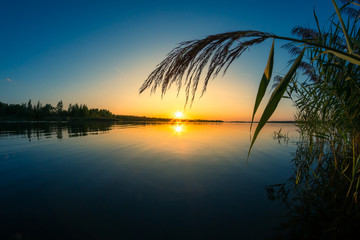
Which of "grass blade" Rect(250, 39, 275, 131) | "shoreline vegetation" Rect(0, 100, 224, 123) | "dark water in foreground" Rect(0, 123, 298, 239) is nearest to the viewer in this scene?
"grass blade" Rect(250, 39, 275, 131)

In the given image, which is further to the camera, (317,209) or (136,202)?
(136,202)

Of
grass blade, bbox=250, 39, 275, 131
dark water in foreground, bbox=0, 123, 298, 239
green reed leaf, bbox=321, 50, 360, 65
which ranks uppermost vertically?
green reed leaf, bbox=321, 50, 360, 65

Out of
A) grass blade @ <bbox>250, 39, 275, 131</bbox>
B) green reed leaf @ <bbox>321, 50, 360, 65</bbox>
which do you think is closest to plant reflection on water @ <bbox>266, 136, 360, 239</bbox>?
green reed leaf @ <bbox>321, 50, 360, 65</bbox>

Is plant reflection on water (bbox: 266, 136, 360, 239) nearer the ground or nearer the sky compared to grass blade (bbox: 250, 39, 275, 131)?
nearer the ground

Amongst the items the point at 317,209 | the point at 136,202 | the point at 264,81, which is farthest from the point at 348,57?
the point at 136,202

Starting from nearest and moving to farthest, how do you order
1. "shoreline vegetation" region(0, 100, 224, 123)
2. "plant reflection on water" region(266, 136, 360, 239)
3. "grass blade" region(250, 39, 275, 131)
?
"grass blade" region(250, 39, 275, 131)
"plant reflection on water" region(266, 136, 360, 239)
"shoreline vegetation" region(0, 100, 224, 123)

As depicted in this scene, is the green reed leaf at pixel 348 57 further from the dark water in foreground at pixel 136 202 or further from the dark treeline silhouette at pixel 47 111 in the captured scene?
the dark treeline silhouette at pixel 47 111

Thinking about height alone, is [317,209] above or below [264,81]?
below

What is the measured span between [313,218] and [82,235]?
12.0 feet

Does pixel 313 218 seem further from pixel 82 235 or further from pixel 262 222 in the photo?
pixel 82 235

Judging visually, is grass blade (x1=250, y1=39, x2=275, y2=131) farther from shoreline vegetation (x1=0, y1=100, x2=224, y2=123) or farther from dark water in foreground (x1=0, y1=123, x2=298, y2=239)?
shoreline vegetation (x1=0, y1=100, x2=224, y2=123)

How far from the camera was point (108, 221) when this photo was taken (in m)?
2.41

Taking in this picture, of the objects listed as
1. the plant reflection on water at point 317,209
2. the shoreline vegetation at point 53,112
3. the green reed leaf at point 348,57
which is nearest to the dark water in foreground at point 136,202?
the plant reflection on water at point 317,209

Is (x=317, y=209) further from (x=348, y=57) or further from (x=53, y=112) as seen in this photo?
(x=53, y=112)
